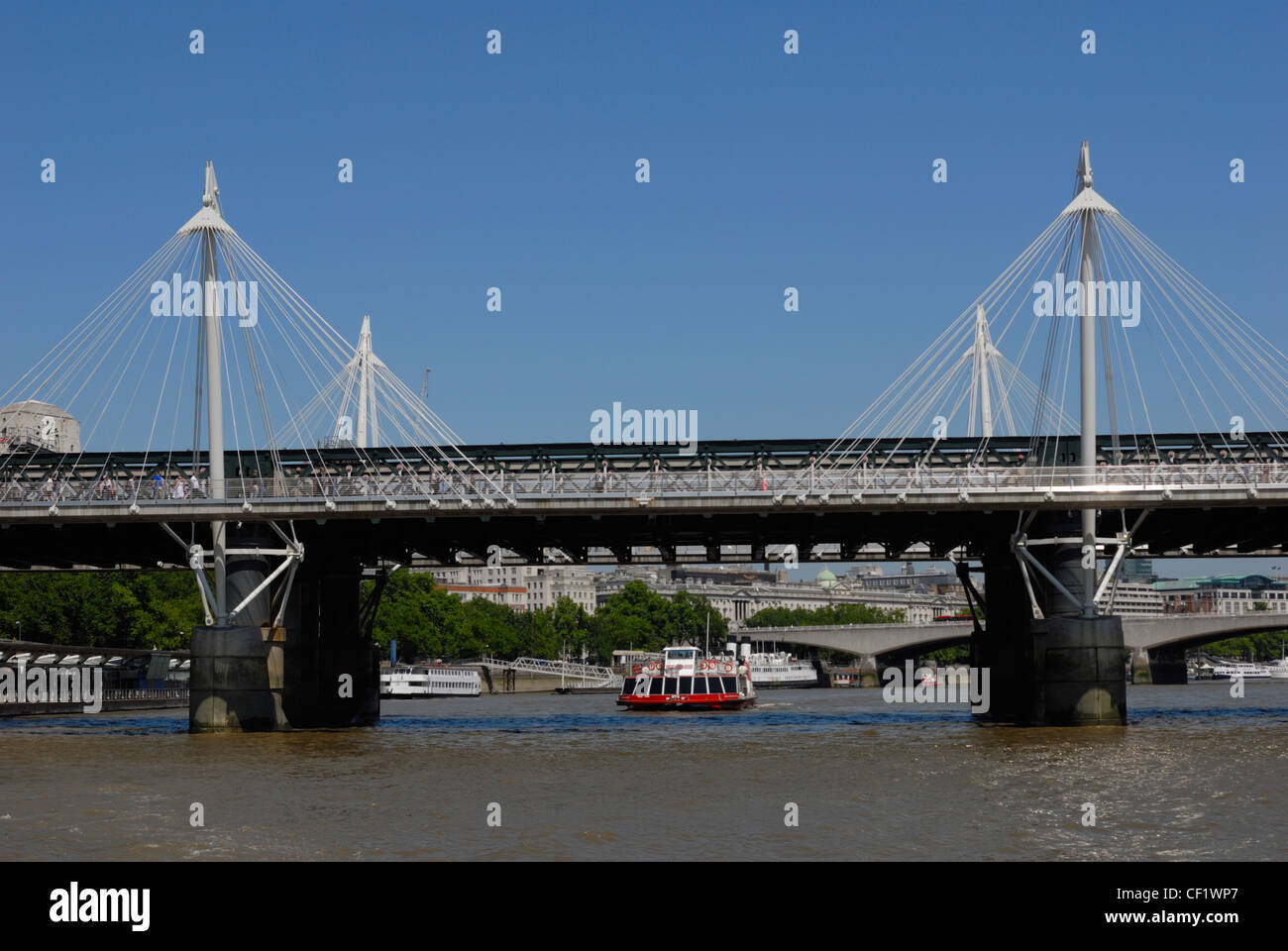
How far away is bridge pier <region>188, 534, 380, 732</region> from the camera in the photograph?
5275cm

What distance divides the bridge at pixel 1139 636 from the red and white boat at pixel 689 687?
5306cm

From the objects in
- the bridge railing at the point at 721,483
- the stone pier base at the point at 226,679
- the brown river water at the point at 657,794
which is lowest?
the brown river water at the point at 657,794

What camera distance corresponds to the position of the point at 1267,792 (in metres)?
33.5

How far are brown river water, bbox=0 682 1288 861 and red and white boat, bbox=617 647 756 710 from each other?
3207 cm

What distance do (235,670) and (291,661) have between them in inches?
207

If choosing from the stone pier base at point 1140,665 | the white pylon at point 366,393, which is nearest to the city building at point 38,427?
the white pylon at point 366,393

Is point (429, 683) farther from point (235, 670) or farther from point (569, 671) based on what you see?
point (235, 670)

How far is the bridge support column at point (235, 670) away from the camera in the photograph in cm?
5262

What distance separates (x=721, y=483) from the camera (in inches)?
2109

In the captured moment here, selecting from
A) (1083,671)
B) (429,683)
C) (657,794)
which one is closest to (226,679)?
(657,794)

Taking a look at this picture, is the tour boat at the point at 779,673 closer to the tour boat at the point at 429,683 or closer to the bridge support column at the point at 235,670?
the tour boat at the point at 429,683

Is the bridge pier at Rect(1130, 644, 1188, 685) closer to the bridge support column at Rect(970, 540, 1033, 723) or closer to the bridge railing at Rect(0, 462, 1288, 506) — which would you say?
the bridge support column at Rect(970, 540, 1033, 723)
